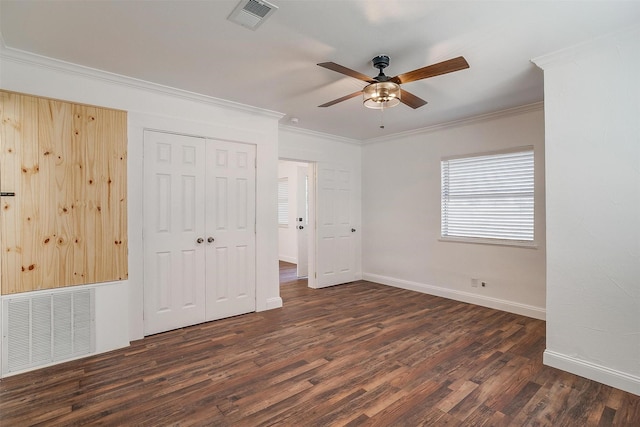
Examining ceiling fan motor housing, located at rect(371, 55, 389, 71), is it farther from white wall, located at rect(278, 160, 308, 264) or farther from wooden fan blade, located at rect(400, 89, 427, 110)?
white wall, located at rect(278, 160, 308, 264)

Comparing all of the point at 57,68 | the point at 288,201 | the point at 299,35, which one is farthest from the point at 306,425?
the point at 288,201

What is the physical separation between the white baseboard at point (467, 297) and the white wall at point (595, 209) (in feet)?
4.27

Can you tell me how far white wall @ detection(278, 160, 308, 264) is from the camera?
24.4 ft

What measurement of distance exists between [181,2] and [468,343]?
12.3 feet

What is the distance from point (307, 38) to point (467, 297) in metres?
4.00

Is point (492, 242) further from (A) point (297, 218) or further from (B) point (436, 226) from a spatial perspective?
(A) point (297, 218)

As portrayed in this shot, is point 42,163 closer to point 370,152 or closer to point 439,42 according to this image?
point 439,42

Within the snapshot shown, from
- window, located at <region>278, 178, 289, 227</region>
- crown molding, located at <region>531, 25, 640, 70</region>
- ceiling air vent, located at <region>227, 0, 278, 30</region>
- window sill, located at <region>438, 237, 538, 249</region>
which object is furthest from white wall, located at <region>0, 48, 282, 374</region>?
window, located at <region>278, 178, 289, 227</region>

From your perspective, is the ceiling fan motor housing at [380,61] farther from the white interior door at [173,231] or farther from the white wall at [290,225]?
the white wall at [290,225]

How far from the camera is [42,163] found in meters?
2.70

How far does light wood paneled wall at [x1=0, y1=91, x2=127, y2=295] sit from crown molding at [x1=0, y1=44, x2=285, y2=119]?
29 centimetres

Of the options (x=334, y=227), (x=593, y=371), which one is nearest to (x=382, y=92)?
(x=593, y=371)

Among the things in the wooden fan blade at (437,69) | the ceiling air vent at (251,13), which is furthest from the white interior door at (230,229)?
the wooden fan blade at (437,69)

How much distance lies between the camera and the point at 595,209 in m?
2.46
